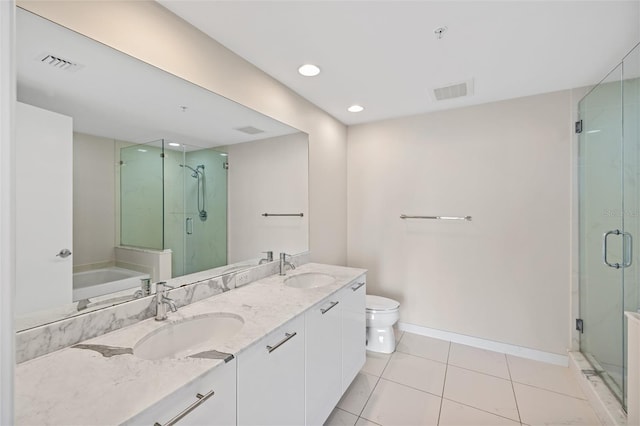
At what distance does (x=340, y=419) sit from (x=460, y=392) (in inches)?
37.0

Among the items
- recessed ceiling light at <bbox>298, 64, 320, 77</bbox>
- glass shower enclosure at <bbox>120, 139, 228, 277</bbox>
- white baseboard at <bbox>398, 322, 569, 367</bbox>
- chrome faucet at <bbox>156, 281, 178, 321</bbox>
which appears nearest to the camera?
chrome faucet at <bbox>156, 281, 178, 321</bbox>

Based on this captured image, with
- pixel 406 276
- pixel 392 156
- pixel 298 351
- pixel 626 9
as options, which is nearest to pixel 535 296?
pixel 406 276

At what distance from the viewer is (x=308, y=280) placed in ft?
7.17

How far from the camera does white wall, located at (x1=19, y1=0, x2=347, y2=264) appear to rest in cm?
114

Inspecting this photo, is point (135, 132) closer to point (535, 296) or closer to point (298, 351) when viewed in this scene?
point (298, 351)

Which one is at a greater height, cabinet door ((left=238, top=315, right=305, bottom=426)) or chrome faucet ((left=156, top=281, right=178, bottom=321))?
chrome faucet ((left=156, top=281, right=178, bottom=321))

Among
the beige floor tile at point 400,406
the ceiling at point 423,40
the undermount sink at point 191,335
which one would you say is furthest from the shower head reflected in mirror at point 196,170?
the beige floor tile at point 400,406

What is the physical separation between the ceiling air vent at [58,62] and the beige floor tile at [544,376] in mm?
3387

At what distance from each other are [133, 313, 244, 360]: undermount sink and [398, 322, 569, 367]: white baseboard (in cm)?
224

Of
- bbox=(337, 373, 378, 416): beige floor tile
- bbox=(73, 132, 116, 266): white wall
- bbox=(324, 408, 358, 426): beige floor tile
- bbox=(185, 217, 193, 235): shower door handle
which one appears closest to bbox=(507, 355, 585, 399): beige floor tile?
bbox=(337, 373, 378, 416): beige floor tile

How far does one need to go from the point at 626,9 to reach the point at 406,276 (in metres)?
2.43

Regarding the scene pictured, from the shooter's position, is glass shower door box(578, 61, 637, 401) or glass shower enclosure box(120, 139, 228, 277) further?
glass shower door box(578, 61, 637, 401)

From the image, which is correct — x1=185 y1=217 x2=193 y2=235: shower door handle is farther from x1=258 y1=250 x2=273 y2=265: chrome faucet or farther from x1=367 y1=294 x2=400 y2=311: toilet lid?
x1=367 y1=294 x2=400 y2=311: toilet lid

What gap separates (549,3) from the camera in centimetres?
136
